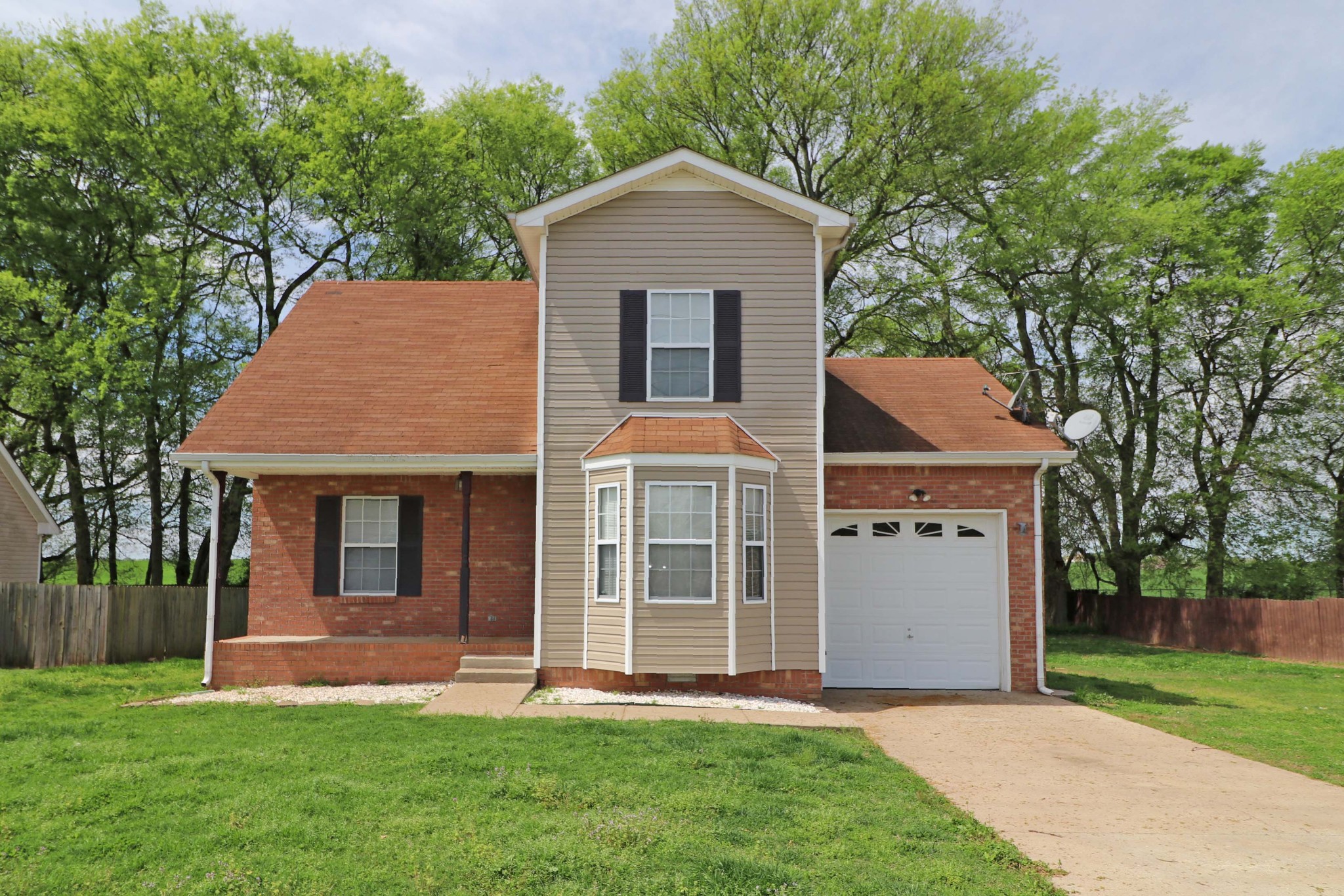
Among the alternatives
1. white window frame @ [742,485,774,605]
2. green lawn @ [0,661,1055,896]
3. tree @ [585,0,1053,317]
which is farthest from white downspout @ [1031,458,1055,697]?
tree @ [585,0,1053,317]

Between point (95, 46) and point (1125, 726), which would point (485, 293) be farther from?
point (95, 46)

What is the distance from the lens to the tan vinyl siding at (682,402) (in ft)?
38.3

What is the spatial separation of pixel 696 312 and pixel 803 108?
1633 centimetres

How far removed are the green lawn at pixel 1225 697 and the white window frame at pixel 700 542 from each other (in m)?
5.24

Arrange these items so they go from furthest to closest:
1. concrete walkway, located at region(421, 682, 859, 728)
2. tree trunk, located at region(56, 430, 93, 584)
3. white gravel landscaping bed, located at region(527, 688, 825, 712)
Answer: tree trunk, located at region(56, 430, 93, 584), white gravel landscaping bed, located at region(527, 688, 825, 712), concrete walkway, located at region(421, 682, 859, 728)

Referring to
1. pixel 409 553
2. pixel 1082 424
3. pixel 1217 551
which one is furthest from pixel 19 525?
pixel 1217 551

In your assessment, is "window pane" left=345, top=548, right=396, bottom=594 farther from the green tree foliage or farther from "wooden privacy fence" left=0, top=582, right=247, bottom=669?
the green tree foliage

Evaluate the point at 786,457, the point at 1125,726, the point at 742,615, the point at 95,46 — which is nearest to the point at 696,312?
the point at 786,457

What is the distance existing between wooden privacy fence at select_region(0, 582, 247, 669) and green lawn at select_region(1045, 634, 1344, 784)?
15.0 meters

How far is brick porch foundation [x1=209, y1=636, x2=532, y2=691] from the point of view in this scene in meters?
12.0

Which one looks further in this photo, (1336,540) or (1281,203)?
(1281,203)

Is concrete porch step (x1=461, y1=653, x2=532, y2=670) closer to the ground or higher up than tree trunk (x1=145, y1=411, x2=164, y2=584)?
closer to the ground

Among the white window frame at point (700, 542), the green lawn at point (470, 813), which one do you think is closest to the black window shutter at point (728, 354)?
the white window frame at point (700, 542)

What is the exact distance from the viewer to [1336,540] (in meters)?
23.6
